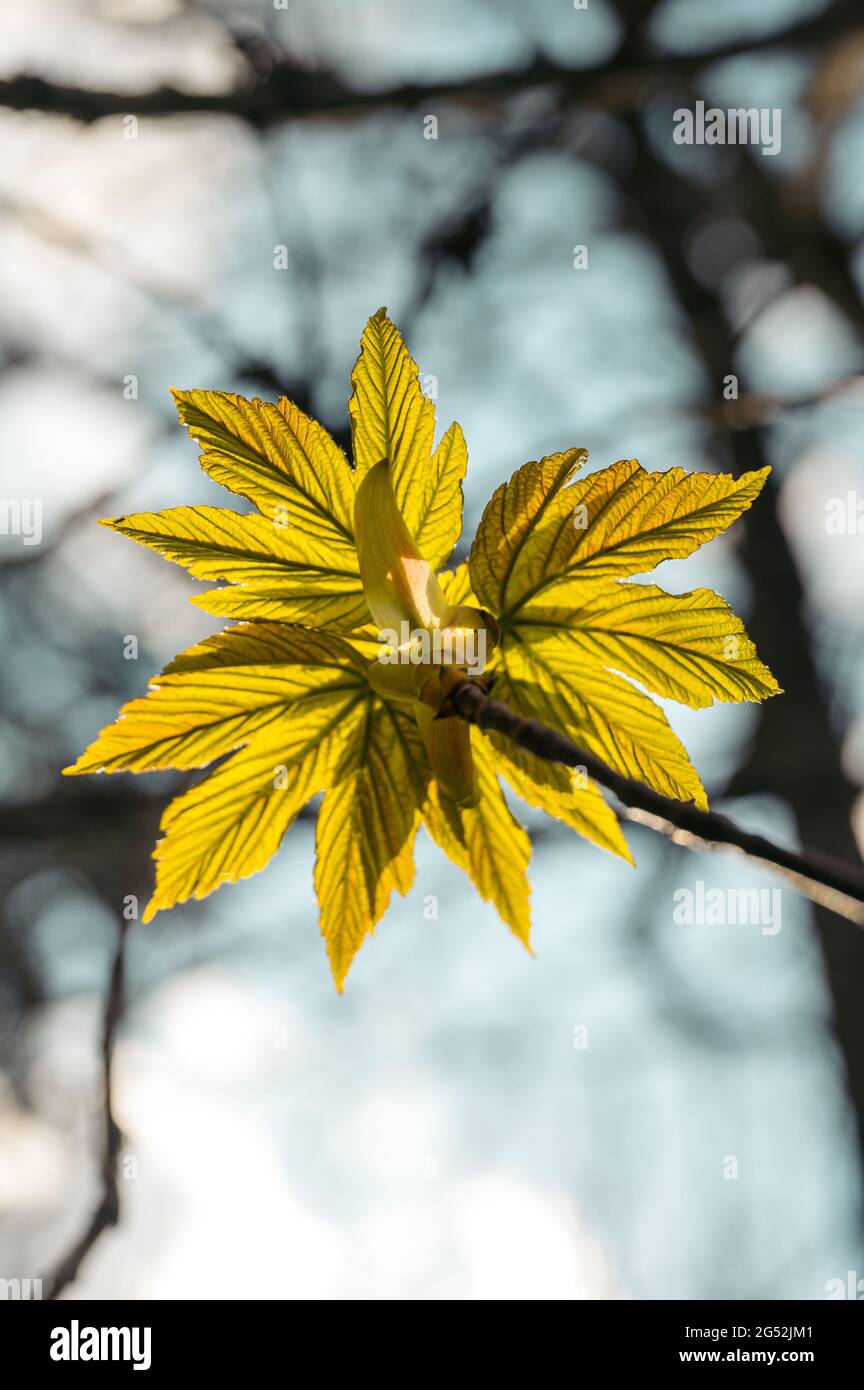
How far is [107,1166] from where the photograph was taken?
1055 millimetres

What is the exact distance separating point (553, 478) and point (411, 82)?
4.43 feet

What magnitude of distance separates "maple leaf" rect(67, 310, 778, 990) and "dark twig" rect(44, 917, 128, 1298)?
0.66 metres

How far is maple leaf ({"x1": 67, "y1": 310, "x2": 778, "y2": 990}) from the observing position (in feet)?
1.72

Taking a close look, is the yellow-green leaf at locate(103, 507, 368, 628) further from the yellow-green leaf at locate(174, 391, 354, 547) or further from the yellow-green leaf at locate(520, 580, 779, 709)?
the yellow-green leaf at locate(520, 580, 779, 709)

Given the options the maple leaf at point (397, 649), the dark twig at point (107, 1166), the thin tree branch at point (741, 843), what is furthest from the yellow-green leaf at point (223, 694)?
the dark twig at point (107, 1166)

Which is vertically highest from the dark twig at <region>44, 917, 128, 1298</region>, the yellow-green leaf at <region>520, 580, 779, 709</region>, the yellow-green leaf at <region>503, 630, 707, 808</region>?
the yellow-green leaf at <region>520, 580, 779, 709</region>

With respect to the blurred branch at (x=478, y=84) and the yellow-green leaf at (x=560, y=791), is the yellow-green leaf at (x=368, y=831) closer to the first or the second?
the yellow-green leaf at (x=560, y=791)

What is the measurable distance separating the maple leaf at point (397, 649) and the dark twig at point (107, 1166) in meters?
0.66

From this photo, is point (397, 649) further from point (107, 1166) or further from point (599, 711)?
point (107, 1166)

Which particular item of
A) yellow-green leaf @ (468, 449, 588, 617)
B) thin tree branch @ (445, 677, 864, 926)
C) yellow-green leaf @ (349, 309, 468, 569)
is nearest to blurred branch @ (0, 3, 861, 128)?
yellow-green leaf @ (349, 309, 468, 569)

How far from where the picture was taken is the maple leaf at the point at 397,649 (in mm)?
524

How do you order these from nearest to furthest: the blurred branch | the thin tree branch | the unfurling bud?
1. the thin tree branch
2. the unfurling bud
3. the blurred branch
